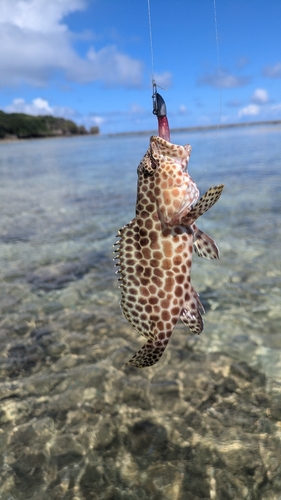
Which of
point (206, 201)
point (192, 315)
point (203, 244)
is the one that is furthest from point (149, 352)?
point (206, 201)

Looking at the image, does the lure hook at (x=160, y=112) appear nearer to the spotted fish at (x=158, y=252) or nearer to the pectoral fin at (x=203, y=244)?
the spotted fish at (x=158, y=252)

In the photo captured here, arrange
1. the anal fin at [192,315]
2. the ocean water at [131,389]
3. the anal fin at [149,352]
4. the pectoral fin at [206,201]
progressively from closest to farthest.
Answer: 1. the pectoral fin at [206,201]
2. the anal fin at [149,352]
3. the anal fin at [192,315]
4. the ocean water at [131,389]

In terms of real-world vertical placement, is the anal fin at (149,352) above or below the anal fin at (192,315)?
below

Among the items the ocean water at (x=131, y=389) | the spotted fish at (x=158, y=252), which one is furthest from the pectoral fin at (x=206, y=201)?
the ocean water at (x=131, y=389)

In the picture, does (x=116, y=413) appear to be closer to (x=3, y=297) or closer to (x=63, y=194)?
(x=3, y=297)

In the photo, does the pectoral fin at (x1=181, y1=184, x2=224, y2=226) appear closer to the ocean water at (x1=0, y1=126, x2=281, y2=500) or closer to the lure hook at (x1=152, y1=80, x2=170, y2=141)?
the lure hook at (x1=152, y1=80, x2=170, y2=141)

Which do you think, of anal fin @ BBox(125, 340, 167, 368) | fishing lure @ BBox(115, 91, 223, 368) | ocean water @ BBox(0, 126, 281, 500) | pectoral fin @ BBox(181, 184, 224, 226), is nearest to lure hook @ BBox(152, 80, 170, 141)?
fishing lure @ BBox(115, 91, 223, 368)

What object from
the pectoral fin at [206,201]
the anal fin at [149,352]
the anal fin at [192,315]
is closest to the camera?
the pectoral fin at [206,201]

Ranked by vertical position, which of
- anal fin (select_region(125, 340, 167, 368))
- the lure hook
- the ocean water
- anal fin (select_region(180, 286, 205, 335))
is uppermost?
the lure hook
